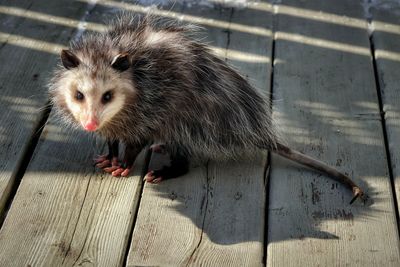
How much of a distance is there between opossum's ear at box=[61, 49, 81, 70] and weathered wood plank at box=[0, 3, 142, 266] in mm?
377

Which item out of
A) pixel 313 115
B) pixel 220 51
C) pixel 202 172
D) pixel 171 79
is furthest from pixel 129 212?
pixel 220 51

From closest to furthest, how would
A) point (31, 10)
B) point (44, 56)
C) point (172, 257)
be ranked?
1. point (172, 257)
2. point (44, 56)
3. point (31, 10)

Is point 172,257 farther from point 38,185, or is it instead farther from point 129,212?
point 38,185

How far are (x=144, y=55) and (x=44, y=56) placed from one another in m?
0.78

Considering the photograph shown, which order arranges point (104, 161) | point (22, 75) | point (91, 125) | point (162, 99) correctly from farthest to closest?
point (22, 75) → point (104, 161) → point (162, 99) → point (91, 125)

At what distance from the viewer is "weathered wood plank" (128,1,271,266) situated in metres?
2.17

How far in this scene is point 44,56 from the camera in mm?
3035

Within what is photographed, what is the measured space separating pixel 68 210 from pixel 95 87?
0.42 metres

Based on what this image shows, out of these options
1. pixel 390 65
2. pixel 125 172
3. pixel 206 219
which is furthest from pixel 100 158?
pixel 390 65

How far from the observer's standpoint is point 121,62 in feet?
7.59

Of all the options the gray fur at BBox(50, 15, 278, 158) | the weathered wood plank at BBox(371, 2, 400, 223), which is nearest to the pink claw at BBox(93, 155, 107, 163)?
the gray fur at BBox(50, 15, 278, 158)

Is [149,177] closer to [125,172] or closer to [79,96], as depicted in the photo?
[125,172]

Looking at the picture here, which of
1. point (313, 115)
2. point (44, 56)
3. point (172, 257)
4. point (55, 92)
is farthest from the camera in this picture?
point (44, 56)

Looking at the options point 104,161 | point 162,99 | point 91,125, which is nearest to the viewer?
point 91,125
